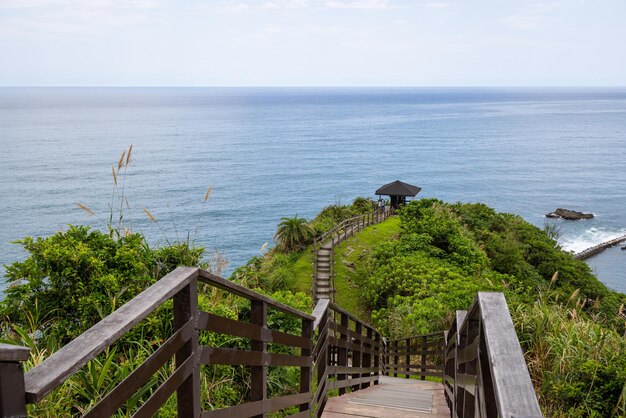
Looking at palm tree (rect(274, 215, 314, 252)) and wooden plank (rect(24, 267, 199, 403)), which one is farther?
palm tree (rect(274, 215, 314, 252))

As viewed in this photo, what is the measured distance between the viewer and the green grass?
75.6 ft

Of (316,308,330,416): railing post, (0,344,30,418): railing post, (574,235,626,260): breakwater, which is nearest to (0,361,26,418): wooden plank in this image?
(0,344,30,418): railing post

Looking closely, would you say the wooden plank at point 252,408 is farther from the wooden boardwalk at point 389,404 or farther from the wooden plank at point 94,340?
the wooden boardwalk at point 389,404

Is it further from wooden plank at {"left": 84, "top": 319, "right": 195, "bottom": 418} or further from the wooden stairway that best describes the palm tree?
wooden plank at {"left": 84, "top": 319, "right": 195, "bottom": 418}

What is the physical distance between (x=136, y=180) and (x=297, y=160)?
2982 cm

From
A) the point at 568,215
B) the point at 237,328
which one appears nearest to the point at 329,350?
the point at 237,328

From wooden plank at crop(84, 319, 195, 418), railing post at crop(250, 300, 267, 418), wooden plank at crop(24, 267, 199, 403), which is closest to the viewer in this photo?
wooden plank at crop(24, 267, 199, 403)

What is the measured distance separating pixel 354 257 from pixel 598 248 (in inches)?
1282

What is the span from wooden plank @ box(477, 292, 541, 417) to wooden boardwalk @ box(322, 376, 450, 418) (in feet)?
11.3

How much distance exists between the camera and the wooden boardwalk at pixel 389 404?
550 cm

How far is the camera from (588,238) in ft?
177

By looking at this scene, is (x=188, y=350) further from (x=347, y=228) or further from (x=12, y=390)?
(x=347, y=228)

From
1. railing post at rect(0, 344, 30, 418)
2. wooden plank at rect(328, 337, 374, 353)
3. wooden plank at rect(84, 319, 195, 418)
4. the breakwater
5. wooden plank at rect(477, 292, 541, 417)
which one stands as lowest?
the breakwater

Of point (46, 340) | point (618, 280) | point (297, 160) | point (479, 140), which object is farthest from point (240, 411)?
point (479, 140)
